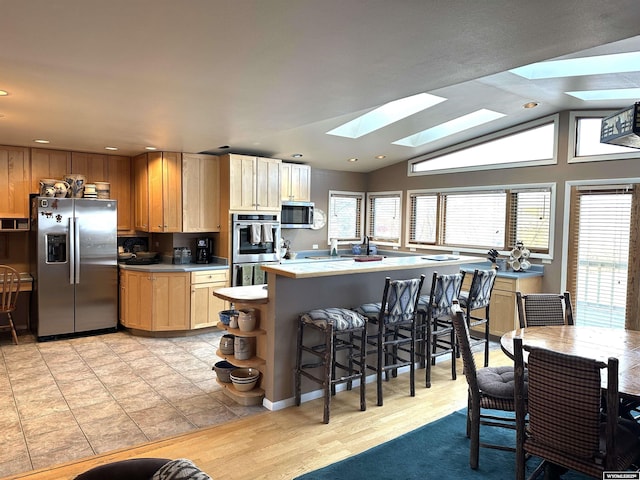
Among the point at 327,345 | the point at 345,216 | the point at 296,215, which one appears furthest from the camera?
the point at 345,216

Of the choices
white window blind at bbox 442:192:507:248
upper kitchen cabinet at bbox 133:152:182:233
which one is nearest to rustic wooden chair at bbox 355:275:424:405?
white window blind at bbox 442:192:507:248

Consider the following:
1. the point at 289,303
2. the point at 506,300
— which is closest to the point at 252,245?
the point at 289,303

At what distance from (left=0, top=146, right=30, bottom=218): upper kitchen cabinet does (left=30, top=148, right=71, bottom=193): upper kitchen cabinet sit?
2.9 inches

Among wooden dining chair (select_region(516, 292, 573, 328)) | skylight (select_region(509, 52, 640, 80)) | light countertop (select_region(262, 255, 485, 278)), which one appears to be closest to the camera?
light countertop (select_region(262, 255, 485, 278))

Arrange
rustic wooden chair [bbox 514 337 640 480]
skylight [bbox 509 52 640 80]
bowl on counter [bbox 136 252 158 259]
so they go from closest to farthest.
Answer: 1. rustic wooden chair [bbox 514 337 640 480]
2. skylight [bbox 509 52 640 80]
3. bowl on counter [bbox 136 252 158 259]

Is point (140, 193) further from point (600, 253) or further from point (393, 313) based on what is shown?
point (600, 253)

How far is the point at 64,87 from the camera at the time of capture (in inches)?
118

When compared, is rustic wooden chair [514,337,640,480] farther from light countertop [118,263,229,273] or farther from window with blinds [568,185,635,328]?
light countertop [118,263,229,273]

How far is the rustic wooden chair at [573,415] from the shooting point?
1995mm

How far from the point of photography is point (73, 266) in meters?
5.38

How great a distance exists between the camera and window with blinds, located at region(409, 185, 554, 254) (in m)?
5.64

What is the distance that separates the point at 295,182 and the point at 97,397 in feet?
13.8

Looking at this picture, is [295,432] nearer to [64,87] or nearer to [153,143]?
[64,87]

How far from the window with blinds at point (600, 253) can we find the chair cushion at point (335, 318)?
3228 millimetres
